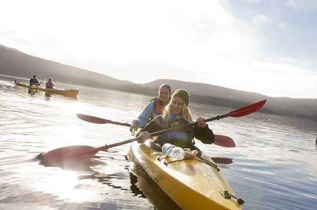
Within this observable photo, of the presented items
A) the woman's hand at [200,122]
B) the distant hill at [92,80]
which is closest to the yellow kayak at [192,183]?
the woman's hand at [200,122]

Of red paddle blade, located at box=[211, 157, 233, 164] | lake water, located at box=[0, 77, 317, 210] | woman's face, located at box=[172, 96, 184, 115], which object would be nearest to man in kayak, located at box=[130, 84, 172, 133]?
lake water, located at box=[0, 77, 317, 210]

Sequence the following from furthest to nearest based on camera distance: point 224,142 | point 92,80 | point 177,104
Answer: point 92,80 → point 224,142 → point 177,104

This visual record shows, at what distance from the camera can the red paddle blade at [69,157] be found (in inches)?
330

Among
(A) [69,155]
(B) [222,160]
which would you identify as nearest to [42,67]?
(B) [222,160]

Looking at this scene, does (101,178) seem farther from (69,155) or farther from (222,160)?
(222,160)

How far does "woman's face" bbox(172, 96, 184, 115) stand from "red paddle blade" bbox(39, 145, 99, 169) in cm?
262

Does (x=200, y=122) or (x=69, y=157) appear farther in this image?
(x=69, y=157)

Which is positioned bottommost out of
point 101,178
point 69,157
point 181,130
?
point 101,178

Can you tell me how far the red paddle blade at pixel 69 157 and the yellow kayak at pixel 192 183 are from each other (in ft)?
6.67

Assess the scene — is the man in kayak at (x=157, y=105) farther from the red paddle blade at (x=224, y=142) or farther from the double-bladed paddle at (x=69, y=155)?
the red paddle blade at (x=224, y=142)

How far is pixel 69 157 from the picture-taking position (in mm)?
8750

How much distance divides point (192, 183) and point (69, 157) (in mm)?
4435

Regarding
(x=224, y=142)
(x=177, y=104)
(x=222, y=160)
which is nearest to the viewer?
(x=177, y=104)

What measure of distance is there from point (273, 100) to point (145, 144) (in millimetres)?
154126
